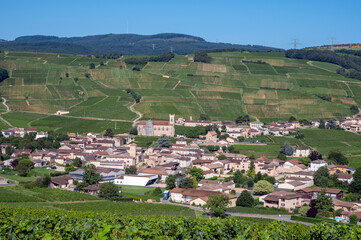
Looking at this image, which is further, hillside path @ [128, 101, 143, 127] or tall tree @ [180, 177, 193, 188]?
hillside path @ [128, 101, 143, 127]

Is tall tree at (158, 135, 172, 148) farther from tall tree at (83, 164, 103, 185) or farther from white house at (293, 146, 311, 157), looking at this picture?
tall tree at (83, 164, 103, 185)

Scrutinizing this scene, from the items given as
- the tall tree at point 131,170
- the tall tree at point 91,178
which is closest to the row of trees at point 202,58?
the tall tree at point 131,170

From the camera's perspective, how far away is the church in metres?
81.9

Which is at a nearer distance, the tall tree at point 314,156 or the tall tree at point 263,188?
the tall tree at point 263,188

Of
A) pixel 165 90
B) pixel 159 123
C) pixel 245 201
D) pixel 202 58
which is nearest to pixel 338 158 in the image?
pixel 245 201

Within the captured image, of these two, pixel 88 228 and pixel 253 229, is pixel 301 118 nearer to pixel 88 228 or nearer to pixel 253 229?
pixel 253 229

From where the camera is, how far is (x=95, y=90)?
109125 mm

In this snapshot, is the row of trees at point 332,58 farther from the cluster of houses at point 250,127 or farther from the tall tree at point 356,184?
the tall tree at point 356,184

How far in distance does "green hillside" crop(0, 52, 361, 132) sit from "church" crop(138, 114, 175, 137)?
3658mm

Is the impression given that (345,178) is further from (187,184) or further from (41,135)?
(41,135)

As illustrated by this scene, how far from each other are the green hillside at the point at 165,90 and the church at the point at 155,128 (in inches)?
144

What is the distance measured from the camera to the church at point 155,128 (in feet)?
A: 269

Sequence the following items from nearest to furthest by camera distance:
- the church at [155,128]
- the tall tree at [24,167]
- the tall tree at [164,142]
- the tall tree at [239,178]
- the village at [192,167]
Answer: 1. the village at [192,167]
2. the tall tree at [239,178]
3. the tall tree at [24,167]
4. the tall tree at [164,142]
5. the church at [155,128]

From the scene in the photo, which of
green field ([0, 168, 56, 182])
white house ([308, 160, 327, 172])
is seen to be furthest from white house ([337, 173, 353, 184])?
green field ([0, 168, 56, 182])
